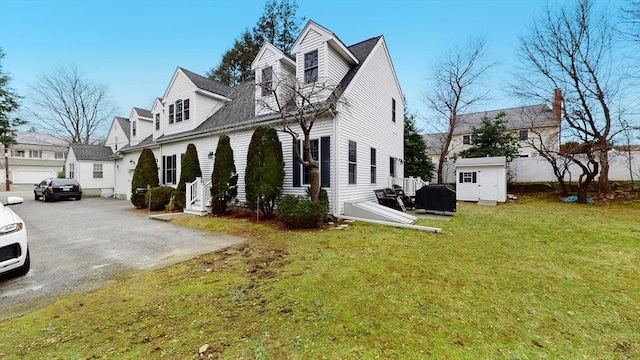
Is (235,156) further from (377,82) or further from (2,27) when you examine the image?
(2,27)

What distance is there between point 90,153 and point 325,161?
77.1ft

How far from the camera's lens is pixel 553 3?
1453cm

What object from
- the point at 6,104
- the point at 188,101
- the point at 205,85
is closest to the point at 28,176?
the point at 6,104

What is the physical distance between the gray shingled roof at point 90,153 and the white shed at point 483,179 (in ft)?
90.6

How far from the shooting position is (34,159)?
115ft

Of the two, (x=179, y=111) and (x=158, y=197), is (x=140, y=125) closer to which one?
(x=179, y=111)

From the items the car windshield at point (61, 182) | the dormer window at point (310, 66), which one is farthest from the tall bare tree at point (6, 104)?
the dormer window at point (310, 66)

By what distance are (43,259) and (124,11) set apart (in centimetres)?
1495

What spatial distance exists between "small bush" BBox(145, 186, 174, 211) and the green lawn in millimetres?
8179

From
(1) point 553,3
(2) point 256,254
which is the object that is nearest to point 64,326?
(2) point 256,254

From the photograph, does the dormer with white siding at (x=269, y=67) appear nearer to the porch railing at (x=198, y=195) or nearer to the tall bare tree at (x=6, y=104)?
the porch railing at (x=198, y=195)

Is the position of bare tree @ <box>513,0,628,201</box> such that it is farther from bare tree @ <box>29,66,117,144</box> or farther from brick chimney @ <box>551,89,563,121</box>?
bare tree @ <box>29,66,117,144</box>

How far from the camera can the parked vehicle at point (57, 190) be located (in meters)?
15.5

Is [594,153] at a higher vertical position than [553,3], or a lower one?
lower
